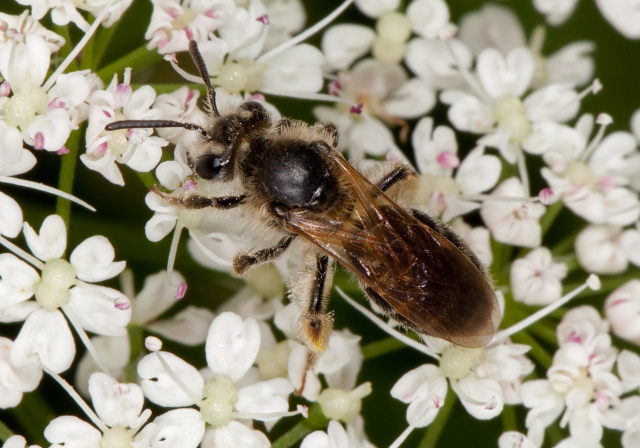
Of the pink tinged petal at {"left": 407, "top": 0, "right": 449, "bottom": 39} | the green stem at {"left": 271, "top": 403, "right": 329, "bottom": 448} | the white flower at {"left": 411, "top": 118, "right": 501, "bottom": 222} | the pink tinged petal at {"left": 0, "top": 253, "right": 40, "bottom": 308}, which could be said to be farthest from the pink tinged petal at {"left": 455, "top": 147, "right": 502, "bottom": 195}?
the pink tinged petal at {"left": 0, "top": 253, "right": 40, "bottom": 308}

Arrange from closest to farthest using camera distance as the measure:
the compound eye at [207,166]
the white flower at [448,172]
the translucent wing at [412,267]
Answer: the translucent wing at [412,267] < the compound eye at [207,166] < the white flower at [448,172]

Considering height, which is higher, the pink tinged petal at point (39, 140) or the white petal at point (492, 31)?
the pink tinged petal at point (39, 140)

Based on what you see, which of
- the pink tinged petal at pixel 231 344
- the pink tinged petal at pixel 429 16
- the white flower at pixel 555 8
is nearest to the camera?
the pink tinged petal at pixel 231 344

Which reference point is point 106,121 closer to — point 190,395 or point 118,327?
point 118,327

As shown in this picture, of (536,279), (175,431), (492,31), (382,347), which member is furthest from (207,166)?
(492,31)

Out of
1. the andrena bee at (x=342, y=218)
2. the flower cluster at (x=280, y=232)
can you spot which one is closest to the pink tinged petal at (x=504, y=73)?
the flower cluster at (x=280, y=232)

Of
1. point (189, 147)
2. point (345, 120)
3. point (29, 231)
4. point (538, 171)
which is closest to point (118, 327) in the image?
point (29, 231)

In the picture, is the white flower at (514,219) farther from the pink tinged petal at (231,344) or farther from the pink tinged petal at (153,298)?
the pink tinged petal at (153,298)

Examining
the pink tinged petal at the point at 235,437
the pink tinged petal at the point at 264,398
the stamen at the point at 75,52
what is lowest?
the pink tinged petal at the point at 235,437

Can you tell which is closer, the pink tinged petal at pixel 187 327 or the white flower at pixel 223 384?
the white flower at pixel 223 384
